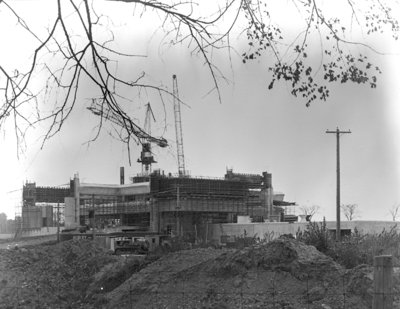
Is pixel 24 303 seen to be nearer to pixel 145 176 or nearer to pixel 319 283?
pixel 319 283

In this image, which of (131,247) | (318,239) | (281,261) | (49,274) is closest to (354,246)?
(318,239)

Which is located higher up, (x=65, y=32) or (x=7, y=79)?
(x=65, y=32)

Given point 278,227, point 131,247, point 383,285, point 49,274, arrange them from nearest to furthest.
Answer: point 383,285 → point 49,274 → point 131,247 → point 278,227

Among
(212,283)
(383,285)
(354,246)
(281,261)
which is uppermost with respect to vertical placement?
(383,285)

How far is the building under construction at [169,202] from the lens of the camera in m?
102

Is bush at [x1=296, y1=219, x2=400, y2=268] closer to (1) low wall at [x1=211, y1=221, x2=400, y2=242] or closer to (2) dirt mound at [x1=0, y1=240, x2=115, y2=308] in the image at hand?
(2) dirt mound at [x1=0, y1=240, x2=115, y2=308]

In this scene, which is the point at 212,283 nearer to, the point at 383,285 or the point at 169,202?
the point at 383,285

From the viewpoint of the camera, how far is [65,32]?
4.75m

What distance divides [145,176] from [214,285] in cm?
10538

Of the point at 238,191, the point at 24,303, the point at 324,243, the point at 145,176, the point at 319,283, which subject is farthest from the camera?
the point at 145,176

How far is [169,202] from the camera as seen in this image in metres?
103

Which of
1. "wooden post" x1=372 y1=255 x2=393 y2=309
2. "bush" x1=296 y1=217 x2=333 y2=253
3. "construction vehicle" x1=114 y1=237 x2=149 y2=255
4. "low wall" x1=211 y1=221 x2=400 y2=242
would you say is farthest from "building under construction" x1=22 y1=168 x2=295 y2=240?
"wooden post" x1=372 y1=255 x2=393 y2=309

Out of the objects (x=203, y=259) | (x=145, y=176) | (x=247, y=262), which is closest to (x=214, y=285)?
(x=247, y=262)

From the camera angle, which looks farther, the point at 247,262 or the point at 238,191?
the point at 238,191
